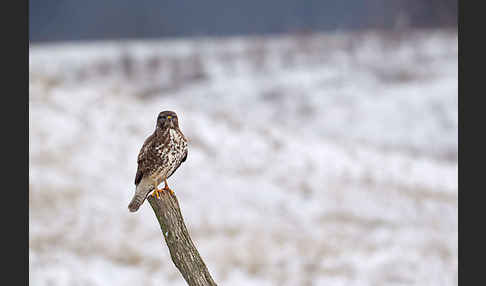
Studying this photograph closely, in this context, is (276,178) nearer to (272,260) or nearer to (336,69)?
(272,260)

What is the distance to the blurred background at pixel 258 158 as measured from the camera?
10318mm

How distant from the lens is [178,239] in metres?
2.73

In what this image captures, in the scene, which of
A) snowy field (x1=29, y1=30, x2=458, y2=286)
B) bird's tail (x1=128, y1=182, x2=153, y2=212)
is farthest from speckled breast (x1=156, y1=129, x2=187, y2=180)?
snowy field (x1=29, y1=30, x2=458, y2=286)

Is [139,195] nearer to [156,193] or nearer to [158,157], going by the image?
[156,193]

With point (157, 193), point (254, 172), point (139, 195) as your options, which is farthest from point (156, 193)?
point (254, 172)

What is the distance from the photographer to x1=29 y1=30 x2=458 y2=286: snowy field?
10195 mm

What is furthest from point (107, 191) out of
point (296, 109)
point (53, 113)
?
point (296, 109)

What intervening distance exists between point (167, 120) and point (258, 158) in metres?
13.9

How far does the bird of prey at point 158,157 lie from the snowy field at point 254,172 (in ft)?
23.1

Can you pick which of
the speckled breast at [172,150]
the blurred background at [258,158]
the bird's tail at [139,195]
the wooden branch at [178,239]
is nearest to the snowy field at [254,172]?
the blurred background at [258,158]

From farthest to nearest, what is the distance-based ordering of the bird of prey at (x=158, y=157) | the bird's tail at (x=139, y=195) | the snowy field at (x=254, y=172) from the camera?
the snowy field at (x=254, y=172) → the bird's tail at (x=139, y=195) → the bird of prey at (x=158, y=157)

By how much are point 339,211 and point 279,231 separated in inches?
102

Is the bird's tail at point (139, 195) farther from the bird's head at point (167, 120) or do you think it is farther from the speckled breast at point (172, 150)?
the bird's head at point (167, 120)

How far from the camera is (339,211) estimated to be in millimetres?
13719
